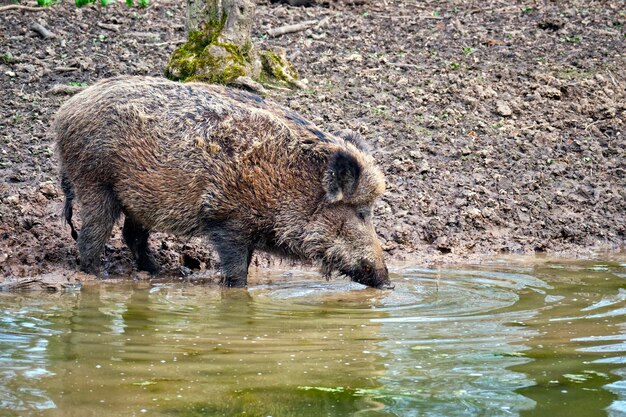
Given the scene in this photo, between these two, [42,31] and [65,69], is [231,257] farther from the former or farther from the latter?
[42,31]

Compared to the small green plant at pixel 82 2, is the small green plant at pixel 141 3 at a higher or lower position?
higher

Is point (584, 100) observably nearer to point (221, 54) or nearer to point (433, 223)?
point (433, 223)

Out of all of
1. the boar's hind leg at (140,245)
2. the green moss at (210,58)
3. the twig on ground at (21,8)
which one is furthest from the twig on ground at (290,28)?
the boar's hind leg at (140,245)

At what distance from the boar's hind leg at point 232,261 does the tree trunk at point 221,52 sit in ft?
11.2

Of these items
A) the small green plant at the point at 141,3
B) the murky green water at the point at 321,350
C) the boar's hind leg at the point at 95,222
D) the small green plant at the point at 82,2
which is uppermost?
the small green plant at the point at 141,3

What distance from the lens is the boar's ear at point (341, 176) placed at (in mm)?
7734

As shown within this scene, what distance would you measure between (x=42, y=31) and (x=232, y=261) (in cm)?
677

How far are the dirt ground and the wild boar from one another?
0.76m

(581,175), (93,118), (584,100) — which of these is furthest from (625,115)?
(93,118)

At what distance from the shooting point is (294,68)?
39.8 feet

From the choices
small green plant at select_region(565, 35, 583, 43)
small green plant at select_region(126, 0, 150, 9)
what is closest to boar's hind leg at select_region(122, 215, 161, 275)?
small green plant at select_region(126, 0, 150, 9)

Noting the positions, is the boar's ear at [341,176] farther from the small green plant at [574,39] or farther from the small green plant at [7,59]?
the small green plant at [574,39]

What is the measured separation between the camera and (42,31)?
13258 mm

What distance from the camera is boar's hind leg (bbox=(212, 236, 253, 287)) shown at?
7867 mm
